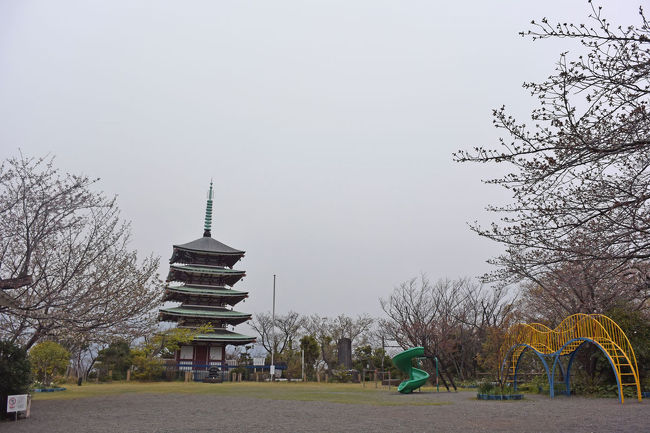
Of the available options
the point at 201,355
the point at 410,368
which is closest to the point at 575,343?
the point at 410,368

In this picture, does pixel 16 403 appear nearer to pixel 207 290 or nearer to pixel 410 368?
pixel 410 368

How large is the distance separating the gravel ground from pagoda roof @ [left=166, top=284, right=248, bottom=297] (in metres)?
20.3

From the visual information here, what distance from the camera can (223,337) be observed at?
1314 inches

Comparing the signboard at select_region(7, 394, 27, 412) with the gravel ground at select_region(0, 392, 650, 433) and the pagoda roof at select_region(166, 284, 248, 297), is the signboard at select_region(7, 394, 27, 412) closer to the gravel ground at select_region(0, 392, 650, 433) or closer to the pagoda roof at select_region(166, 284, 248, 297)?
the gravel ground at select_region(0, 392, 650, 433)

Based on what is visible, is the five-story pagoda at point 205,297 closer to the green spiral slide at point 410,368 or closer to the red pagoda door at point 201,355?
the red pagoda door at point 201,355

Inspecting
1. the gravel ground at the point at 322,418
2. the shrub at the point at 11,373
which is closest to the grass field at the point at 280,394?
the gravel ground at the point at 322,418

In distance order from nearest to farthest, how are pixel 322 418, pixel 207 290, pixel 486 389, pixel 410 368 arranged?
pixel 322 418, pixel 486 389, pixel 410 368, pixel 207 290

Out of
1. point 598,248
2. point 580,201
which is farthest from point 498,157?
point 598,248

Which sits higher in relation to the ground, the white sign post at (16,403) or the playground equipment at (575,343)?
the playground equipment at (575,343)

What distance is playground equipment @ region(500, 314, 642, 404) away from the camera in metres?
14.1

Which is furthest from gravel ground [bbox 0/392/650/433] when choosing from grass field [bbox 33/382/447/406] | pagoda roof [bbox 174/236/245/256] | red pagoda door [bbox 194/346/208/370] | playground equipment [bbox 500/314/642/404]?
pagoda roof [bbox 174/236/245/256]

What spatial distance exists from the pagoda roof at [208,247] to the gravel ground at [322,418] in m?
22.2

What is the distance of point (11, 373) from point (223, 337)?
23.6 m

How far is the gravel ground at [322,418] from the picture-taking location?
28.7 feet
